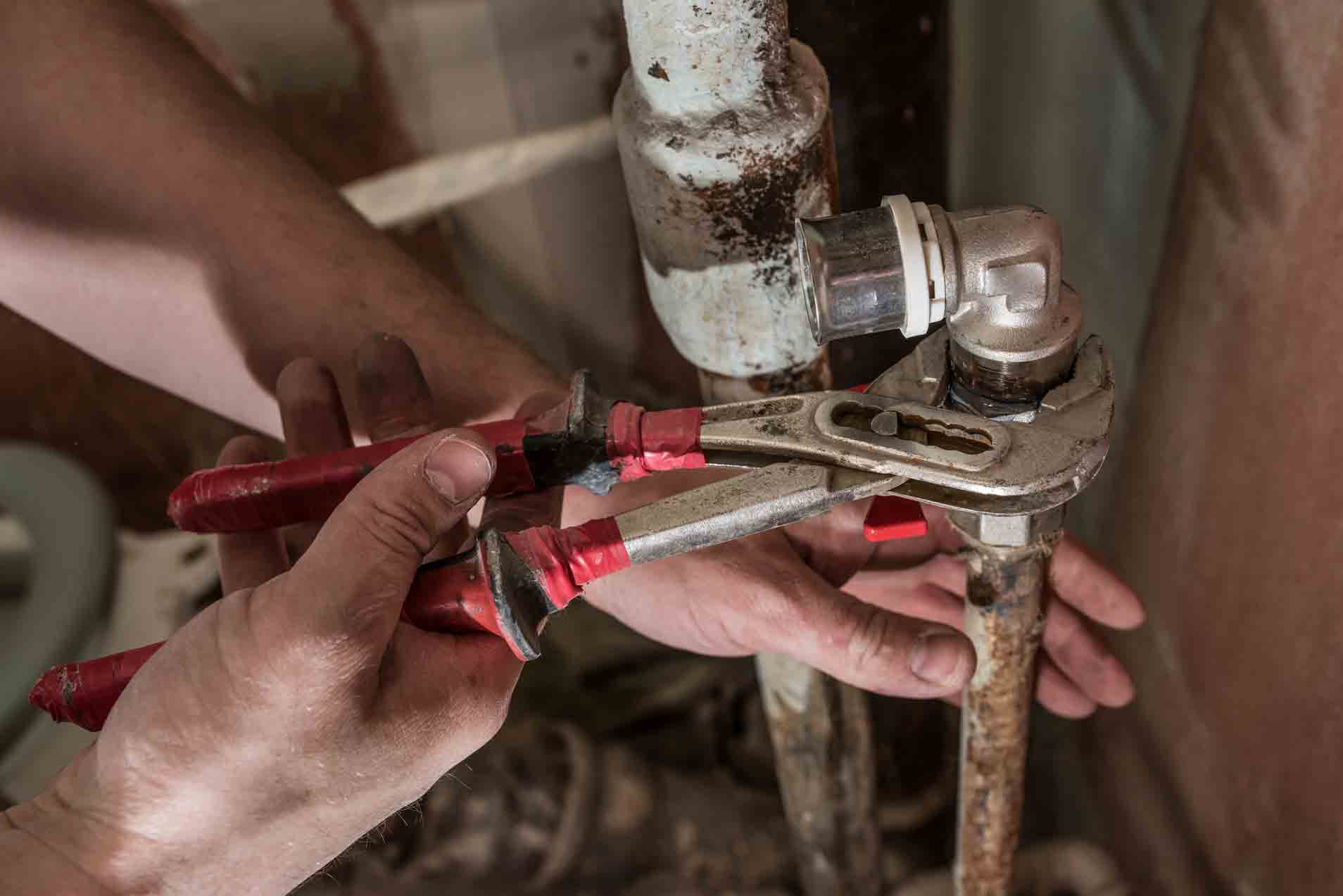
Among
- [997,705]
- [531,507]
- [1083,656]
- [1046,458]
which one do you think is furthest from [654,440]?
[1083,656]

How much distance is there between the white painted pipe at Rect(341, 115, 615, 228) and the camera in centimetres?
104

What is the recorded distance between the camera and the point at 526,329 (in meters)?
1.17

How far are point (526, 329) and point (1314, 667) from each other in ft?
2.62

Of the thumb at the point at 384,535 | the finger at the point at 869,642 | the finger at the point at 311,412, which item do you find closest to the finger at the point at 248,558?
the finger at the point at 311,412

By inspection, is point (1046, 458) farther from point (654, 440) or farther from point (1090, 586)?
point (1090, 586)

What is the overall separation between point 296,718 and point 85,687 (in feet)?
0.38

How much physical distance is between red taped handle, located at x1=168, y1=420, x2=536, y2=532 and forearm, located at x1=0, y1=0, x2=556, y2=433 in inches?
7.9

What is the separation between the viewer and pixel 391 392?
0.62 meters

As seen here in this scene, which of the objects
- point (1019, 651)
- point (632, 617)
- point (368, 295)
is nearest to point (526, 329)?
point (368, 295)

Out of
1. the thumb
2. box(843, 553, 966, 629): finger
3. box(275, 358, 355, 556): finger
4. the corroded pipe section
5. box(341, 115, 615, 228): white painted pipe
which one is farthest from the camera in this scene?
box(341, 115, 615, 228): white painted pipe

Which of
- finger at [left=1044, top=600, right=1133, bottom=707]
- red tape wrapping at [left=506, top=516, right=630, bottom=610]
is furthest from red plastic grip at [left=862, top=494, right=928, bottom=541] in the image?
finger at [left=1044, top=600, right=1133, bottom=707]

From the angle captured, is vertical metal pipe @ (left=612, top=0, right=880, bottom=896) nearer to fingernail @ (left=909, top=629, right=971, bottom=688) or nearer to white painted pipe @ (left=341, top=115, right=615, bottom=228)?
fingernail @ (left=909, top=629, right=971, bottom=688)

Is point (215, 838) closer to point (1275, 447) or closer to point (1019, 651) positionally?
point (1019, 651)

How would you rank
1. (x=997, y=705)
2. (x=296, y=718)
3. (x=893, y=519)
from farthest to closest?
(x=997, y=705) < (x=893, y=519) < (x=296, y=718)
